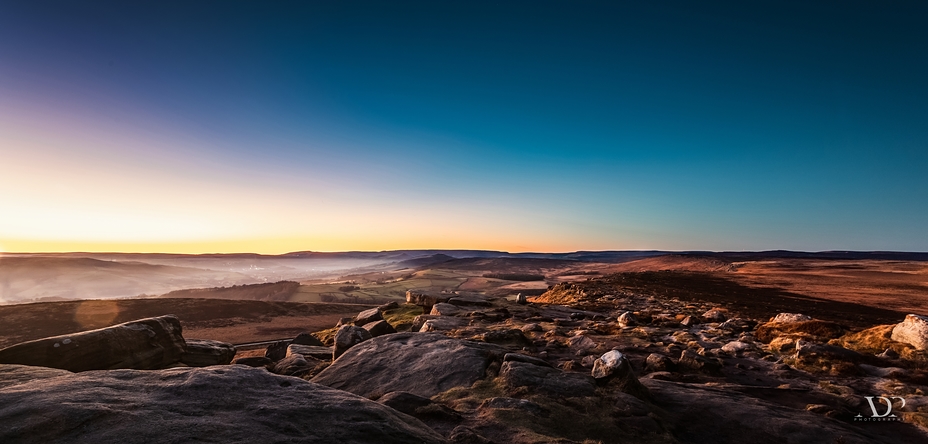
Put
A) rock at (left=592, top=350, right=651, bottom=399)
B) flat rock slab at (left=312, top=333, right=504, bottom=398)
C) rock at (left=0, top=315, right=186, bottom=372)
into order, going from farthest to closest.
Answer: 1. rock at (left=0, top=315, right=186, bottom=372)
2. flat rock slab at (left=312, top=333, right=504, bottom=398)
3. rock at (left=592, top=350, right=651, bottom=399)

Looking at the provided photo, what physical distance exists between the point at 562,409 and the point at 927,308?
4872 cm

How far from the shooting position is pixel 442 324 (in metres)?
19.5

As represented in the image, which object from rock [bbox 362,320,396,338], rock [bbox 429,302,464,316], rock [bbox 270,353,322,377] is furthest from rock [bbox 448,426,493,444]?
rock [bbox 429,302,464,316]

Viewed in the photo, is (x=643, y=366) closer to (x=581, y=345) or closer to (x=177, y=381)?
(x=581, y=345)

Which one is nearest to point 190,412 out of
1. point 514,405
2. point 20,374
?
point 20,374

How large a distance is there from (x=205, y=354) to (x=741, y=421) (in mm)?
Result: 18642

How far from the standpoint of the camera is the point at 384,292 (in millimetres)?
77188

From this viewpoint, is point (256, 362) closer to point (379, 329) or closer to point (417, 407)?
point (379, 329)

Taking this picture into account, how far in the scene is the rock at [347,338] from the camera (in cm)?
1438

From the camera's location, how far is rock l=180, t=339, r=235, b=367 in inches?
581

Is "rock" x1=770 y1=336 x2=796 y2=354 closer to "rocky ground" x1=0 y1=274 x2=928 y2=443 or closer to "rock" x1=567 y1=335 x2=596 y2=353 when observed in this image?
"rocky ground" x1=0 y1=274 x2=928 y2=443

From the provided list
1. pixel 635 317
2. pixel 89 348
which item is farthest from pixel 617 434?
pixel 635 317

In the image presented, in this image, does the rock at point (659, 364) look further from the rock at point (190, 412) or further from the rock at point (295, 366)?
the rock at point (295, 366)

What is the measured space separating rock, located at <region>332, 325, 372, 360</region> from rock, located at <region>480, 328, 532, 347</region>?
197 inches
